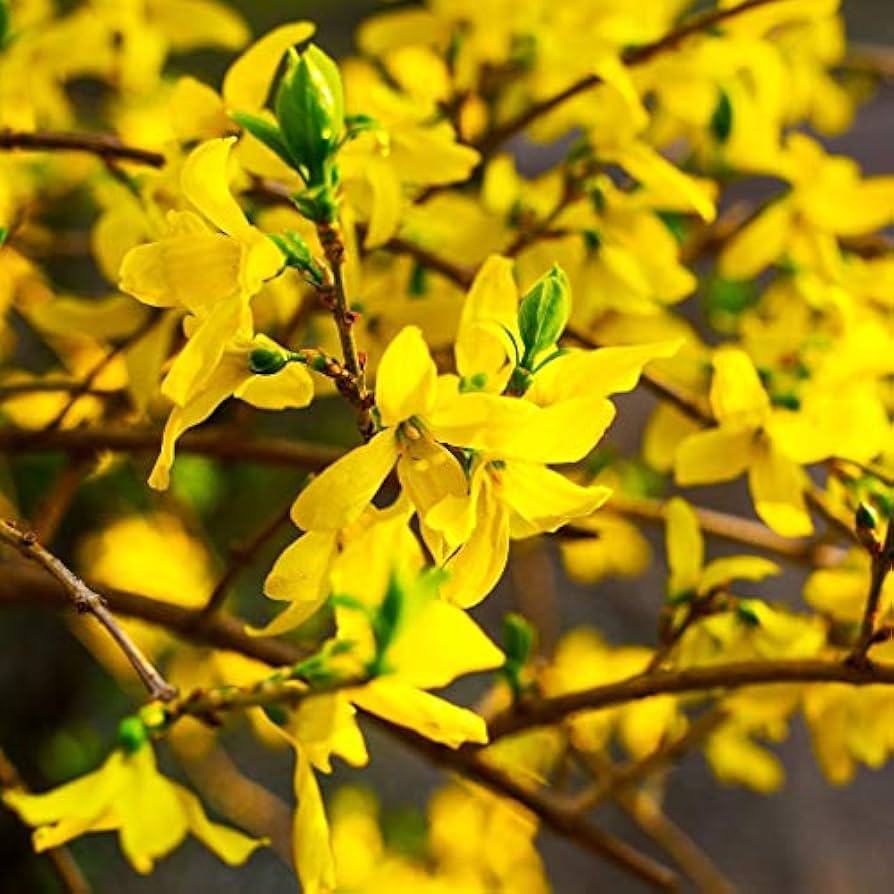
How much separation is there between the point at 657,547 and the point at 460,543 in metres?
1.63

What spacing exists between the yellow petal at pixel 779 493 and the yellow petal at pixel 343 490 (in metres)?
0.23

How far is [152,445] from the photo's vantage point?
662mm

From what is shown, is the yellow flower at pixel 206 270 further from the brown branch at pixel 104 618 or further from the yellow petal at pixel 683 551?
the yellow petal at pixel 683 551

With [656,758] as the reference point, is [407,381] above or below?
above

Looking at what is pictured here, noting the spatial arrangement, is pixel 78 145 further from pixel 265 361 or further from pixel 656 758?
pixel 656 758

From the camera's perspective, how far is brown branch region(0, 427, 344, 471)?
68 cm

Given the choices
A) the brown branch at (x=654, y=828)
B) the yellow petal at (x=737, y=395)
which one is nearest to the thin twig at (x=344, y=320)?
the yellow petal at (x=737, y=395)

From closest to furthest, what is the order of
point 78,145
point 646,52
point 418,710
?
point 418,710 → point 78,145 → point 646,52

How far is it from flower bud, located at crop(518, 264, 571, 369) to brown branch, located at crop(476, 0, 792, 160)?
241 millimetres

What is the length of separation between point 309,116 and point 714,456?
27cm

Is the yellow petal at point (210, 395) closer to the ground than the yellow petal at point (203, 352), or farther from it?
closer to the ground

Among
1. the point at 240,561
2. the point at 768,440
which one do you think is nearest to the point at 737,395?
the point at 768,440

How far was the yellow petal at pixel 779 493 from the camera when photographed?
63 cm

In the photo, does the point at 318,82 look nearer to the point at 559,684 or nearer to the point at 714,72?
the point at 714,72
